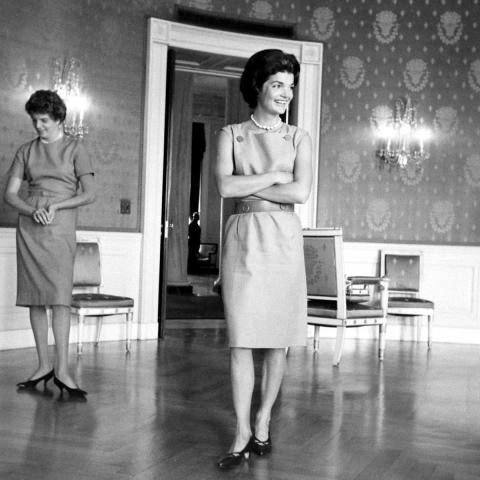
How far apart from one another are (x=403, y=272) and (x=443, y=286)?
54 centimetres

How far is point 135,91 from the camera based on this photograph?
21.7ft

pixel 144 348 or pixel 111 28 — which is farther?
pixel 111 28

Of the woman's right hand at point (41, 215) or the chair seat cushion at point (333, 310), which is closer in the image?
the woman's right hand at point (41, 215)

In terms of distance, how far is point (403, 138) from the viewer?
7363 millimetres

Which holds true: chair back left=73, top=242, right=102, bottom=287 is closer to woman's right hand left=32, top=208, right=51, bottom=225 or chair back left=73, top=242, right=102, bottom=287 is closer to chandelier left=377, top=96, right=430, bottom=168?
woman's right hand left=32, top=208, right=51, bottom=225

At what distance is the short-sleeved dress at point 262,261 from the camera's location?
2.83 m

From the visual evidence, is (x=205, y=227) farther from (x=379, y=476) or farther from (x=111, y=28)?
(x=379, y=476)

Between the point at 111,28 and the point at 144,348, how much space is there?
272cm

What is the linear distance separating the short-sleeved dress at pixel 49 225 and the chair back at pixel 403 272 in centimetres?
384

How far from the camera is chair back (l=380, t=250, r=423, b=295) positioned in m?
7.11

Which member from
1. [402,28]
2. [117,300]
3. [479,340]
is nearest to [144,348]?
[117,300]

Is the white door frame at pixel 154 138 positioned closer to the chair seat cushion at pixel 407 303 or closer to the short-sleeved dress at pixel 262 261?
the chair seat cushion at pixel 407 303

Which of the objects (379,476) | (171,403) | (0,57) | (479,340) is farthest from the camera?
(479,340)

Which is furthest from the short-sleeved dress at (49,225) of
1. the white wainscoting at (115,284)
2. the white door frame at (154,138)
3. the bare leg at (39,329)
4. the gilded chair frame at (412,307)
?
the gilded chair frame at (412,307)
